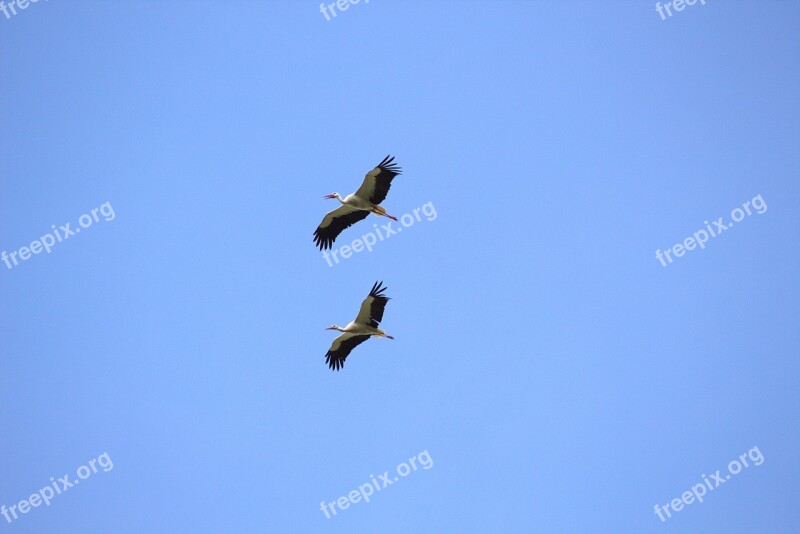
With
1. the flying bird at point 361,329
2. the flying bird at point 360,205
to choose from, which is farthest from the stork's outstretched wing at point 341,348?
the flying bird at point 360,205

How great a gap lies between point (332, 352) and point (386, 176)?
4958mm

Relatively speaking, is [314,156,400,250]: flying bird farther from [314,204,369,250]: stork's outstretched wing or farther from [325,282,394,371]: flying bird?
[325,282,394,371]: flying bird

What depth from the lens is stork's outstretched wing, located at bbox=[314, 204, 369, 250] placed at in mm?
29328

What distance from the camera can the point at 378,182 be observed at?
1107 inches

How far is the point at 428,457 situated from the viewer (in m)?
33.8

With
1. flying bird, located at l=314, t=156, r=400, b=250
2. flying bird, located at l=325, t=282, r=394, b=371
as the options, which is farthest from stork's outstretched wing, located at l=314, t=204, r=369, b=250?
flying bird, located at l=325, t=282, r=394, b=371

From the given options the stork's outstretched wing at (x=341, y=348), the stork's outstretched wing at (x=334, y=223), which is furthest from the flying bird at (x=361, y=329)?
the stork's outstretched wing at (x=334, y=223)

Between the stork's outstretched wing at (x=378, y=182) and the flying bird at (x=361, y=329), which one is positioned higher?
the stork's outstretched wing at (x=378, y=182)

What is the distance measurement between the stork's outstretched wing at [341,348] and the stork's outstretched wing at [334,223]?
2375 mm

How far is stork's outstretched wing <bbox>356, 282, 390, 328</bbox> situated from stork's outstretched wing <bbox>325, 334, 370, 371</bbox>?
1023mm

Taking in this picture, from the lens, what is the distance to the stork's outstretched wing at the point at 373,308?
27.6 meters

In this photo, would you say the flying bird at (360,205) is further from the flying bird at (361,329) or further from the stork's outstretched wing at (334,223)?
the flying bird at (361,329)

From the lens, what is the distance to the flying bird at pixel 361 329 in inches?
1092

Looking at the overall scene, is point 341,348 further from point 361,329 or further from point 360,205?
point 360,205
